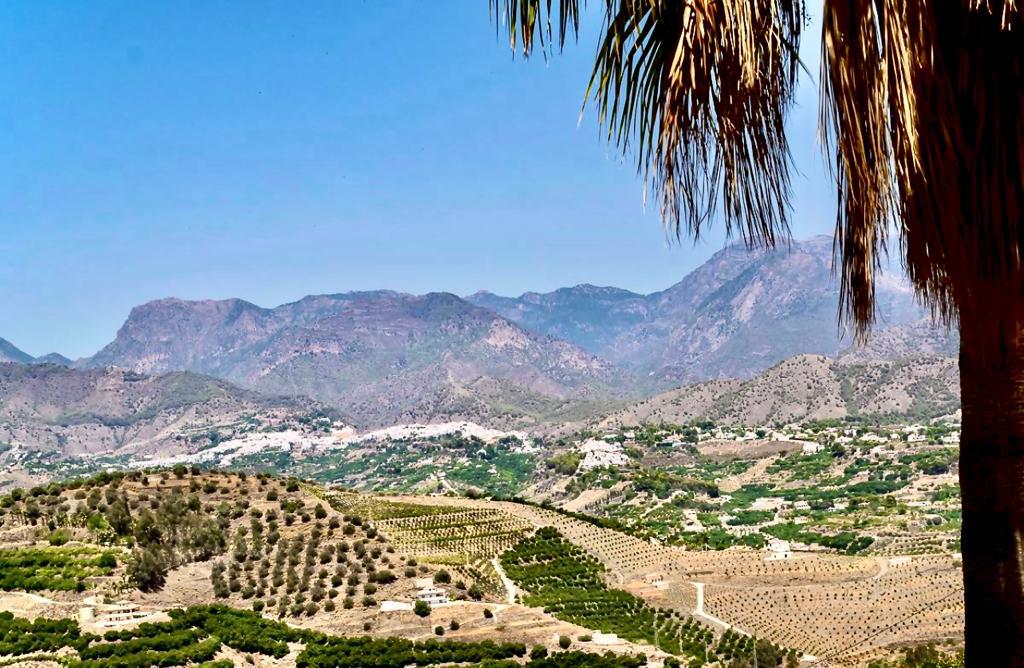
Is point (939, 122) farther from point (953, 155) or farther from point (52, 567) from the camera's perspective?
point (52, 567)

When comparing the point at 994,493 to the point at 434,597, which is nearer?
the point at 994,493

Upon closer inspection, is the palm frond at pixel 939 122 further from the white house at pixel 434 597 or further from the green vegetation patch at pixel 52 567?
the white house at pixel 434 597

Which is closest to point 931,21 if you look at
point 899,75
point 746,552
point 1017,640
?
point 899,75

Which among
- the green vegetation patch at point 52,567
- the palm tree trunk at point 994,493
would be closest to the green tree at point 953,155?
the palm tree trunk at point 994,493

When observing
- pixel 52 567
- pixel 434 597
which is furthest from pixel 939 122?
pixel 52 567

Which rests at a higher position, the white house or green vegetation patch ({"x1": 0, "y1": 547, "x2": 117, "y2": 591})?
green vegetation patch ({"x1": 0, "y1": 547, "x2": 117, "y2": 591})

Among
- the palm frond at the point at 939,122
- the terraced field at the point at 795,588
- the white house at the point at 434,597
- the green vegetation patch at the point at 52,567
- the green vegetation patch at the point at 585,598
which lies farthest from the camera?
the terraced field at the point at 795,588

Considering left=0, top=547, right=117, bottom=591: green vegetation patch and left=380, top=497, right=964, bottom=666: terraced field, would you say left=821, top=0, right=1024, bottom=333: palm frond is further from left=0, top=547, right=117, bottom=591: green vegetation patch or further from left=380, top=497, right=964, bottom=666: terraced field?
left=380, top=497, right=964, bottom=666: terraced field

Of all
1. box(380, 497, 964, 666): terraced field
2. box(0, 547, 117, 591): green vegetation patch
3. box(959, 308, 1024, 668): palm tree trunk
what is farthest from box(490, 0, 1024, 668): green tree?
box(380, 497, 964, 666): terraced field
